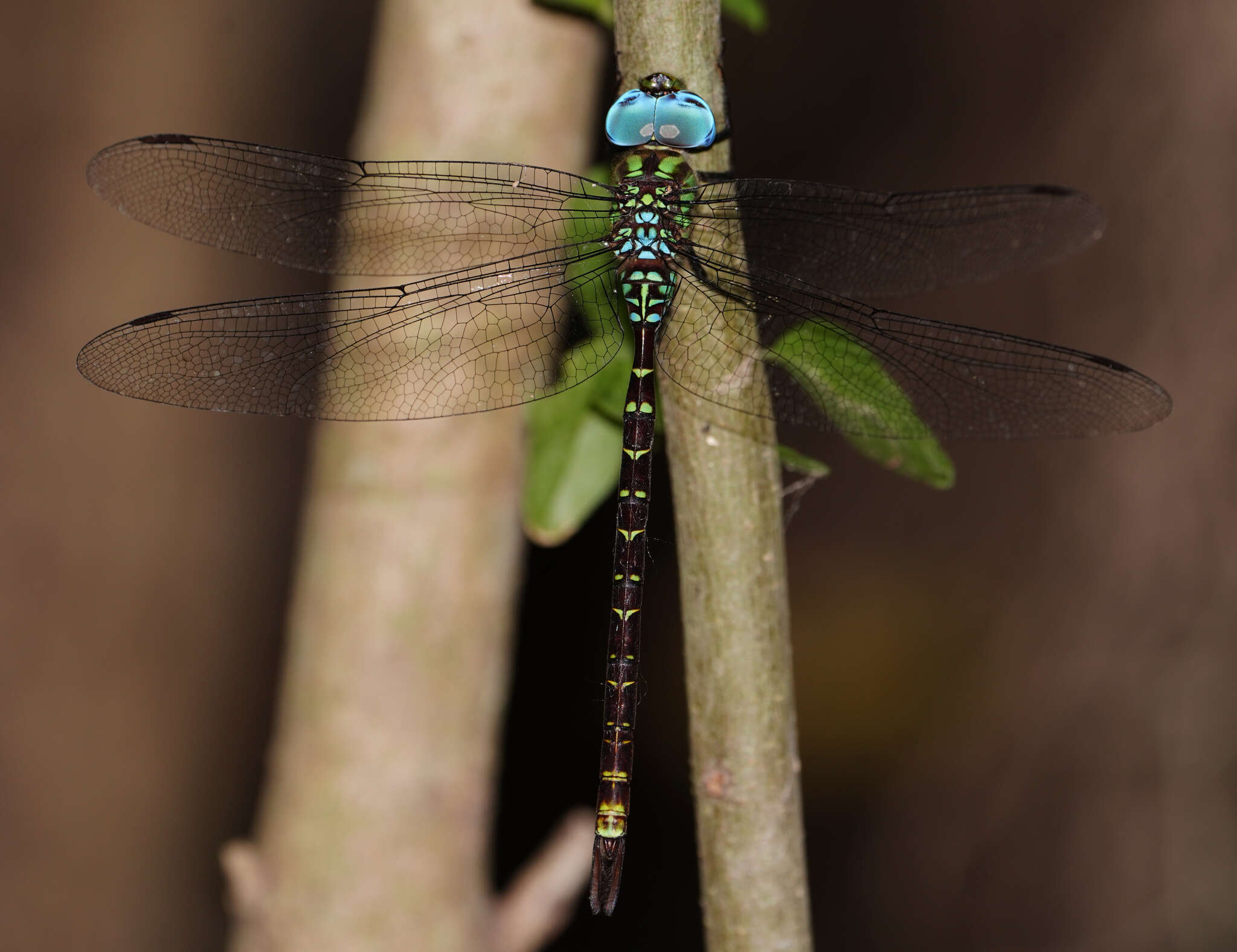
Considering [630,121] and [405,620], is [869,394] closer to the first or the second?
[630,121]

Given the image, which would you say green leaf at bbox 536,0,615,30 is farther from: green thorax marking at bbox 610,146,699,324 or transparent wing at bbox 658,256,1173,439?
transparent wing at bbox 658,256,1173,439

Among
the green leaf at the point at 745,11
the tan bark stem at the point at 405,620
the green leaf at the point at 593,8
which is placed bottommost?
the tan bark stem at the point at 405,620

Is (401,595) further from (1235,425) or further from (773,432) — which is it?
(1235,425)

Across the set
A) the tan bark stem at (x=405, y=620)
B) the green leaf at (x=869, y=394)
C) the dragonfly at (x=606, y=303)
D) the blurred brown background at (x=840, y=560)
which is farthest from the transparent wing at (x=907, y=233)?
the blurred brown background at (x=840, y=560)

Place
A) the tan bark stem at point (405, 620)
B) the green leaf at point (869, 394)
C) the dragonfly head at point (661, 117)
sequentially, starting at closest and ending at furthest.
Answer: the dragonfly head at point (661, 117) < the green leaf at point (869, 394) < the tan bark stem at point (405, 620)

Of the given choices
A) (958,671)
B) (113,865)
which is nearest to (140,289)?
(113,865)

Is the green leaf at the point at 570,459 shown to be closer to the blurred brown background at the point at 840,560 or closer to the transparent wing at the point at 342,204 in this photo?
the transparent wing at the point at 342,204

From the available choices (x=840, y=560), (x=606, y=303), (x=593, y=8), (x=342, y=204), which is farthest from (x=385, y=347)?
(x=840, y=560)
